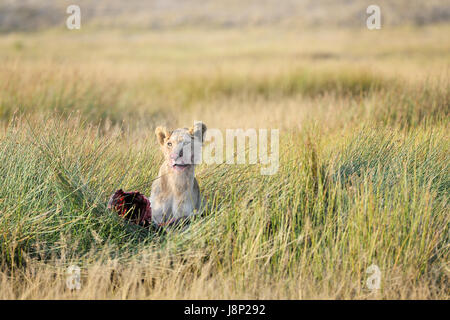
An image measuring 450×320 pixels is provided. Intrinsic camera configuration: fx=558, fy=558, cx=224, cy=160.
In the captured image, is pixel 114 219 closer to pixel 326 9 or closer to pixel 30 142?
pixel 30 142

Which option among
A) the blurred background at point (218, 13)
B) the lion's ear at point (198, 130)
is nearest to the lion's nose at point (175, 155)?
the lion's ear at point (198, 130)

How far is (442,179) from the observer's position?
4574mm

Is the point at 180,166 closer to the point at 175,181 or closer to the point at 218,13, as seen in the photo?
the point at 175,181

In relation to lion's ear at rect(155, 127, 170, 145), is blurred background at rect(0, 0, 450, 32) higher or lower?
higher

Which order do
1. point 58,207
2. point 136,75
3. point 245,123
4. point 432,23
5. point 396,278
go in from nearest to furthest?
1. point 396,278
2. point 58,207
3. point 245,123
4. point 136,75
5. point 432,23

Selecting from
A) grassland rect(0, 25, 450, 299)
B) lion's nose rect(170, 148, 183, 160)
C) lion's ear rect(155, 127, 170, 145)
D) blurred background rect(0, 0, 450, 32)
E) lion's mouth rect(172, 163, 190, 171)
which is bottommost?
grassland rect(0, 25, 450, 299)

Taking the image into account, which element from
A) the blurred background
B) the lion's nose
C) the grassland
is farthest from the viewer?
the blurred background

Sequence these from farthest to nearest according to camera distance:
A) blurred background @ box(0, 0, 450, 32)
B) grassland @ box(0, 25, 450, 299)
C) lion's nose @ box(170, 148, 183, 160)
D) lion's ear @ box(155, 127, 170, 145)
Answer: blurred background @ box(0, 0, 450, 32)
grassland @ box(0, 25, 450, 299)
lion's ear @ box(155, 127, 170, 145)
lion's nose @ box(170, 148, 183, 160)

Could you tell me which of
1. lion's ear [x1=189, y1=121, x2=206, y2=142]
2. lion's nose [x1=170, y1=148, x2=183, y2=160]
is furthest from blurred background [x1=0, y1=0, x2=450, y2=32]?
lion's nose [x1=170, y1=148, x2=183, y2=160]

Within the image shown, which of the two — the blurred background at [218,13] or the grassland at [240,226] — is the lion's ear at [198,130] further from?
the blurred background at [218,13]

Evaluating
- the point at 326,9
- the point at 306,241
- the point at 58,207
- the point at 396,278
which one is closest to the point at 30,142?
the point at 58,207

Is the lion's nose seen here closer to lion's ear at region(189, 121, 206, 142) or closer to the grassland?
lion's ear at region(189, 121, 206, 142)

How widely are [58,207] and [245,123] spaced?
433 cm

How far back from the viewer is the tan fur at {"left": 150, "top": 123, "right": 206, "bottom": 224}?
10.6 ft
